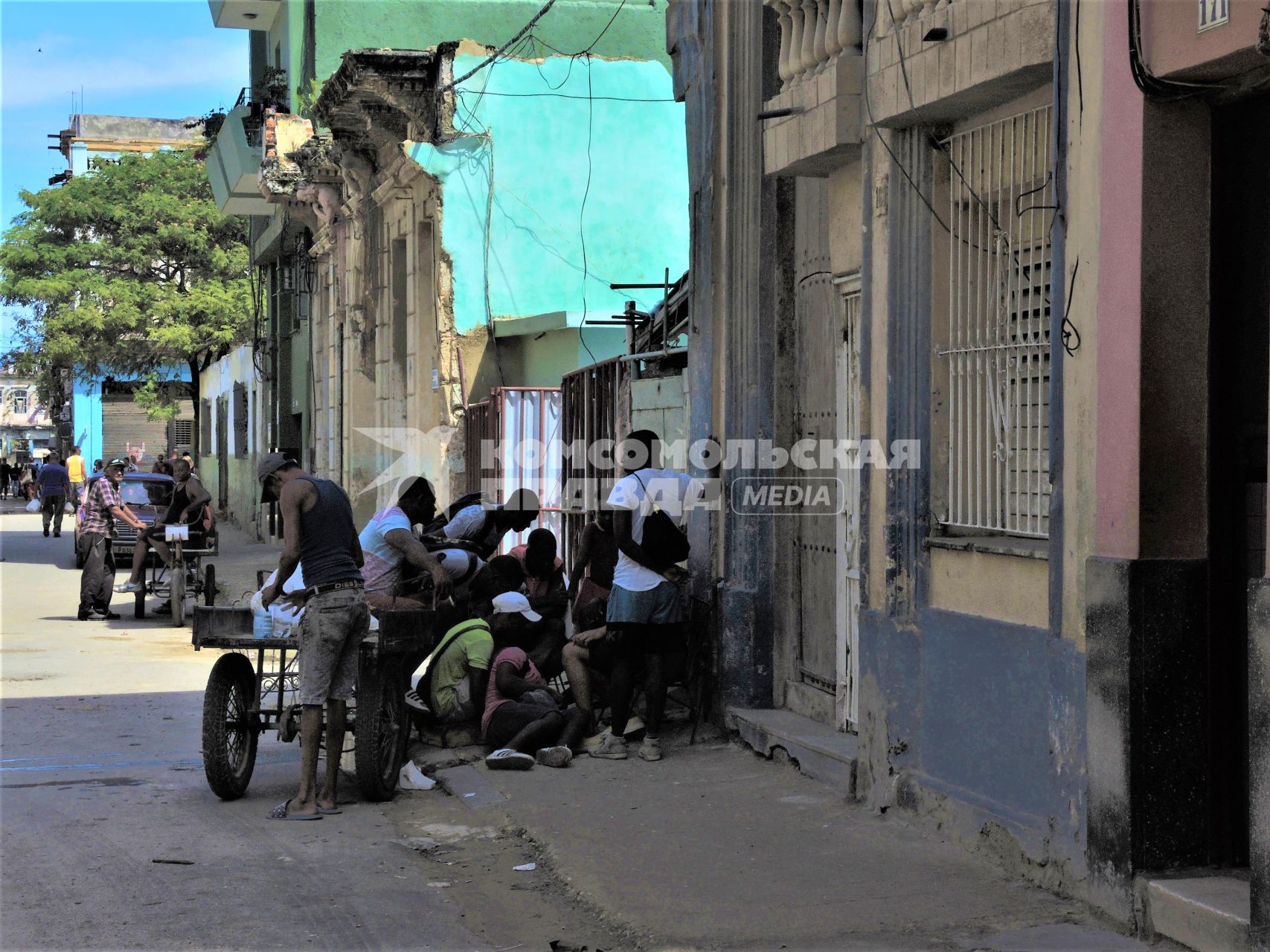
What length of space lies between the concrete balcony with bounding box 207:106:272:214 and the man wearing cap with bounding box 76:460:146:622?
9359 mm

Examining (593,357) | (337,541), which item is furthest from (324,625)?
(593,357)

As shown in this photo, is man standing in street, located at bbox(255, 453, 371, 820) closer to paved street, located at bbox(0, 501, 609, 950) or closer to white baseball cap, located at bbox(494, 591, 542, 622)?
paved street, located at bbox(0, 501, 609, 950)

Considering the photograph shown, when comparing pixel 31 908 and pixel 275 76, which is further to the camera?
pixel 275 76

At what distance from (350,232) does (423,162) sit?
6.10m

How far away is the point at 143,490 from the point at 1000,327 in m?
18.4

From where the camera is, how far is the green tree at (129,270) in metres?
42.4

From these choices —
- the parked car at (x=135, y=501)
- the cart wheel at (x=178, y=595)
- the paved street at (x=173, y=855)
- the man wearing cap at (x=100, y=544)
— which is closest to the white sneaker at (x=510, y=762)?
the paved street at (x=173, y=855)

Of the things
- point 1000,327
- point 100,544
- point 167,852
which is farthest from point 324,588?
Answer: point 100,544

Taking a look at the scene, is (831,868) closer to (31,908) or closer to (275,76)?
(31,908)

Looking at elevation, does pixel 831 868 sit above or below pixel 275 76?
below

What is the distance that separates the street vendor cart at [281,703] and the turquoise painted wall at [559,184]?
380 inches

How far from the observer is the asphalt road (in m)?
5.57

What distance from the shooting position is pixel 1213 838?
5355 mm

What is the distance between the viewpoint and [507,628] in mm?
9641
